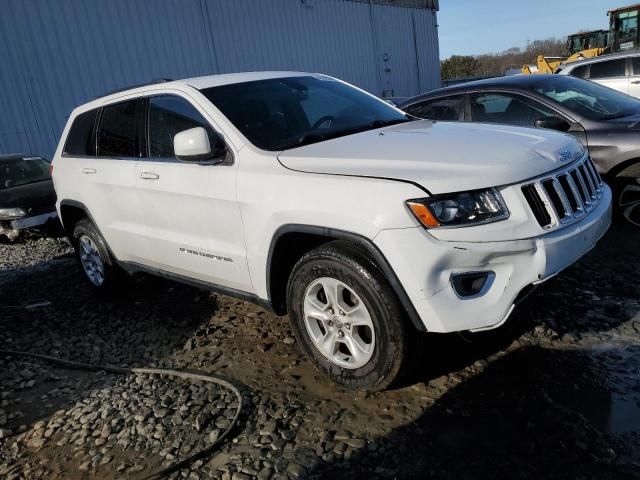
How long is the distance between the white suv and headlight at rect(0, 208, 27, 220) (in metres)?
4.35

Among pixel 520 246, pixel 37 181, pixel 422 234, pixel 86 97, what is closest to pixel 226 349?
pixel 422 234

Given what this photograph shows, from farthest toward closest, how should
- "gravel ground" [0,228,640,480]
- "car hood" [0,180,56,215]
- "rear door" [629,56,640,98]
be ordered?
"rear door" [629,56,640,98] → "car hood" [0,180,56,215] → "gravel ground" [0,228,640,480]

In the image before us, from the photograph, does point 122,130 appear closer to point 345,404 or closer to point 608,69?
point 345,404

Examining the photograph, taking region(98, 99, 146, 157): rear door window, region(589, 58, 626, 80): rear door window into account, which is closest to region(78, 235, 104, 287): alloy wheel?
region(98, 99, 146, 157): rear door window

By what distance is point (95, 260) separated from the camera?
4.83 metres

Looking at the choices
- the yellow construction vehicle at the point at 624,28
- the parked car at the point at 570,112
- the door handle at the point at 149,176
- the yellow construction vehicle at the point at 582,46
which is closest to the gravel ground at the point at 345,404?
the parked car at the point at 570,112

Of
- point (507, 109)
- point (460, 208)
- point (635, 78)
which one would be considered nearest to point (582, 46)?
point (635, 78)

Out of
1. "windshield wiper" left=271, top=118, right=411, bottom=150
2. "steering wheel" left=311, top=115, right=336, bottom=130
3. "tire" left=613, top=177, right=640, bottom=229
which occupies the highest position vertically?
"steering wheel" left=311, top=115, right=336, bottom=130

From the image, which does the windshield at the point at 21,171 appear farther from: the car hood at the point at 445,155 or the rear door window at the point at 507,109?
the car hood at the point at 445,155

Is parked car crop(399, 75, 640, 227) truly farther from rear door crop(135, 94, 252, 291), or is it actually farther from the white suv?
rear door crop(135, 94, 252, 291)

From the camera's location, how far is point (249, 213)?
9.77ft

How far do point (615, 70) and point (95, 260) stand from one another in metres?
9.30

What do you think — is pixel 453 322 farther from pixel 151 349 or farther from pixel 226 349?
pixel 151 349

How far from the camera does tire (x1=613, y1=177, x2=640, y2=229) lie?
15.3ft
